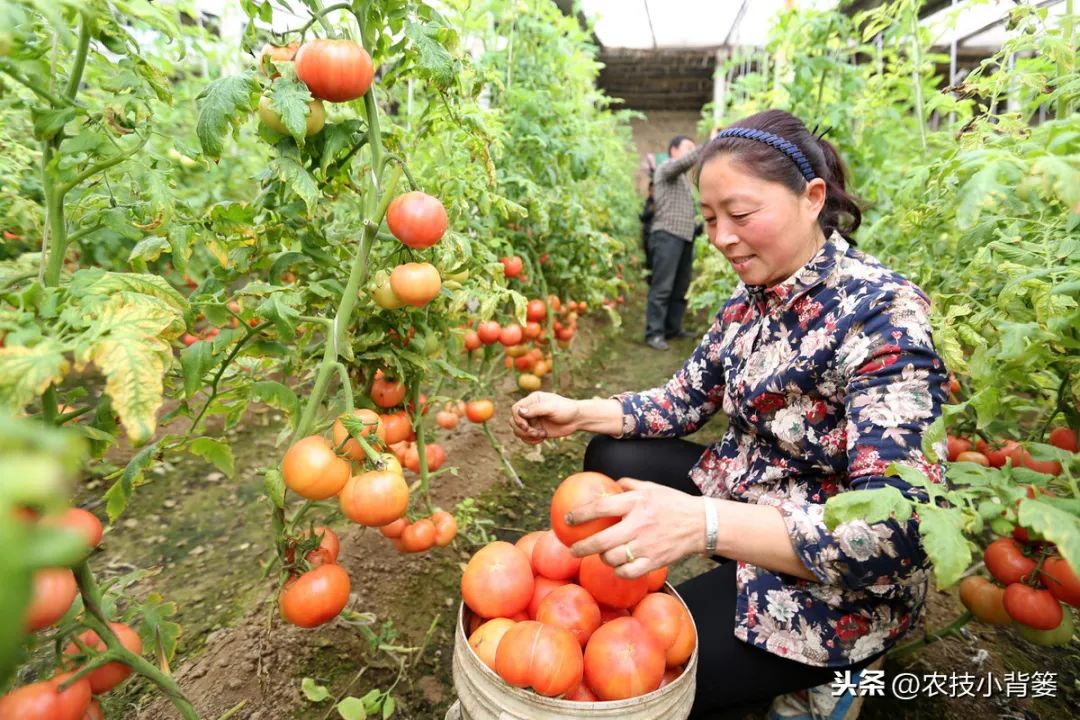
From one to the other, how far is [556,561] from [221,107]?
3.47 feet

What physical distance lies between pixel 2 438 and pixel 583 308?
148 inches

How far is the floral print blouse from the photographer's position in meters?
1.09

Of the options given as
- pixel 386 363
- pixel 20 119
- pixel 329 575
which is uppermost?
pixel 20 119

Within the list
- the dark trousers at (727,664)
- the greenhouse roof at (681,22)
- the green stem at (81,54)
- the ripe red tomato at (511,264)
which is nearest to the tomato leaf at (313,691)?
the dark trousers at (727,664)

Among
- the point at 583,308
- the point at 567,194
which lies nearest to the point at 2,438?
the point at 567,194

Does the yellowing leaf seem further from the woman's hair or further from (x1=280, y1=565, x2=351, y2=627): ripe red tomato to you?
the woman's hair

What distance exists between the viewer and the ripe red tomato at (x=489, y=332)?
7.67 ft

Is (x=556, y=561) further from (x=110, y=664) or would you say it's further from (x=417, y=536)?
(x=110, y=664)

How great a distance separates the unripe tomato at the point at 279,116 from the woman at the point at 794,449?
2.88 ft

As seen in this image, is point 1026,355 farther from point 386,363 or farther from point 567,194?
point 567,194

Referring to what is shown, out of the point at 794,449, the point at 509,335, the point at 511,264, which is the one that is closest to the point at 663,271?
the point at 511,264

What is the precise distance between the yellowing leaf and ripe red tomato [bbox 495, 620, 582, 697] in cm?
76

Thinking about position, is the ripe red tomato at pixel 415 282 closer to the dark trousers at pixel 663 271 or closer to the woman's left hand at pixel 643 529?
the woman's left hand at pixel 643 529

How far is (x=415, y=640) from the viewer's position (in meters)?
1.78
